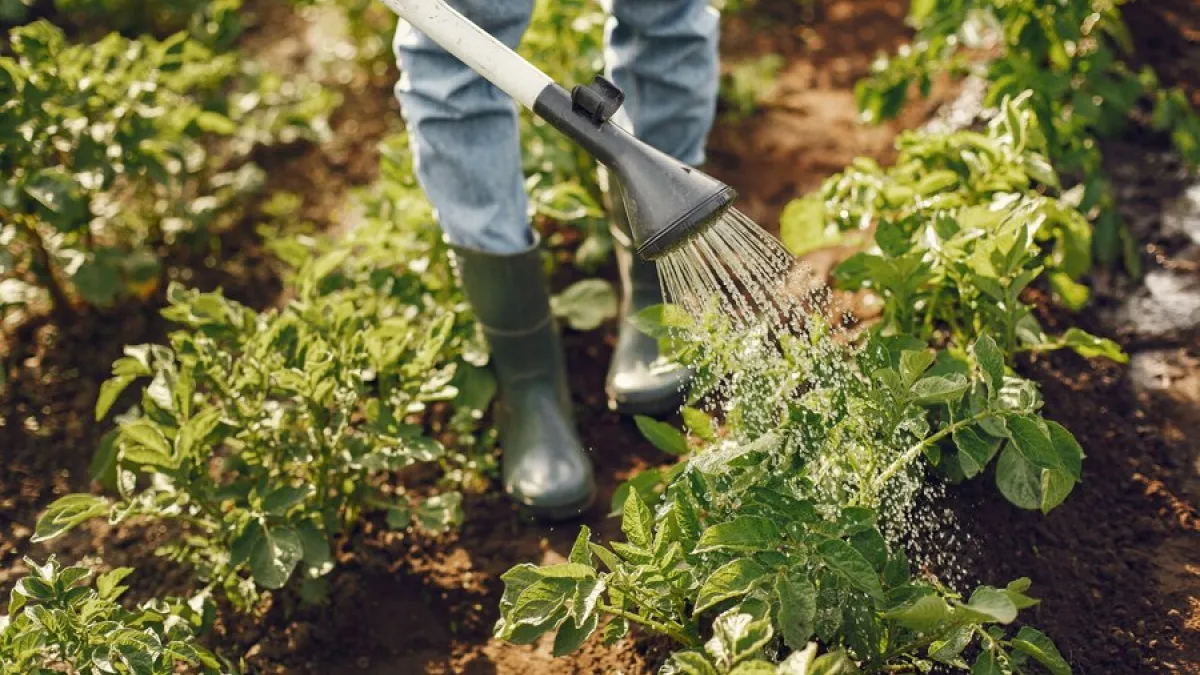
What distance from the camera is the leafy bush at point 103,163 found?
2.31 m

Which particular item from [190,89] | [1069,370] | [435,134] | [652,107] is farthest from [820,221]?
[190,89]

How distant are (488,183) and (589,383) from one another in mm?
641

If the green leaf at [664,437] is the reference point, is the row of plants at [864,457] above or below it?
above

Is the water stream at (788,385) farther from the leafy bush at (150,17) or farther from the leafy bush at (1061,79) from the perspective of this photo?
the leafy bush at (150,17)

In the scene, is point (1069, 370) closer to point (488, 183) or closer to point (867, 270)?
point (867, 270)

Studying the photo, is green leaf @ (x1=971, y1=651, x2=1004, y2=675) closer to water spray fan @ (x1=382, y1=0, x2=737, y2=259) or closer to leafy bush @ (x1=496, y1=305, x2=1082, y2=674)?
leafy bush @ (x1=496, y1=305, x2=1082, y2=674)

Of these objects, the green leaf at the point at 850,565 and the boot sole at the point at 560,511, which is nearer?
the green leaf at the point at 850,565

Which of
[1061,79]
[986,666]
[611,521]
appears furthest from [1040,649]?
[1061,79]

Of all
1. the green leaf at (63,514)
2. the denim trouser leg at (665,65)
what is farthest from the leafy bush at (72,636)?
the denim trouser leg at (665,65)

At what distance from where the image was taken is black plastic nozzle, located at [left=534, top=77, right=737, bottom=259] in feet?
5.18

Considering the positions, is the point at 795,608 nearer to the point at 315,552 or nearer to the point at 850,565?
the point at 850,565

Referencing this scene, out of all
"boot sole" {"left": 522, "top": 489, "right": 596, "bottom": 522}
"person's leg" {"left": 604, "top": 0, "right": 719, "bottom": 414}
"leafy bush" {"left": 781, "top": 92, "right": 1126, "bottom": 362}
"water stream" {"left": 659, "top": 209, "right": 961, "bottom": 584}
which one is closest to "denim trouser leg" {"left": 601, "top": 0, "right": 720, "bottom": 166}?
"person's leg" {"left": 604, "top": 0, "right": 719, "bottom": 414}

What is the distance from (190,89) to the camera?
324 cm

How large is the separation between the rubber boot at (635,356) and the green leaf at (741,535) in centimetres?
74
